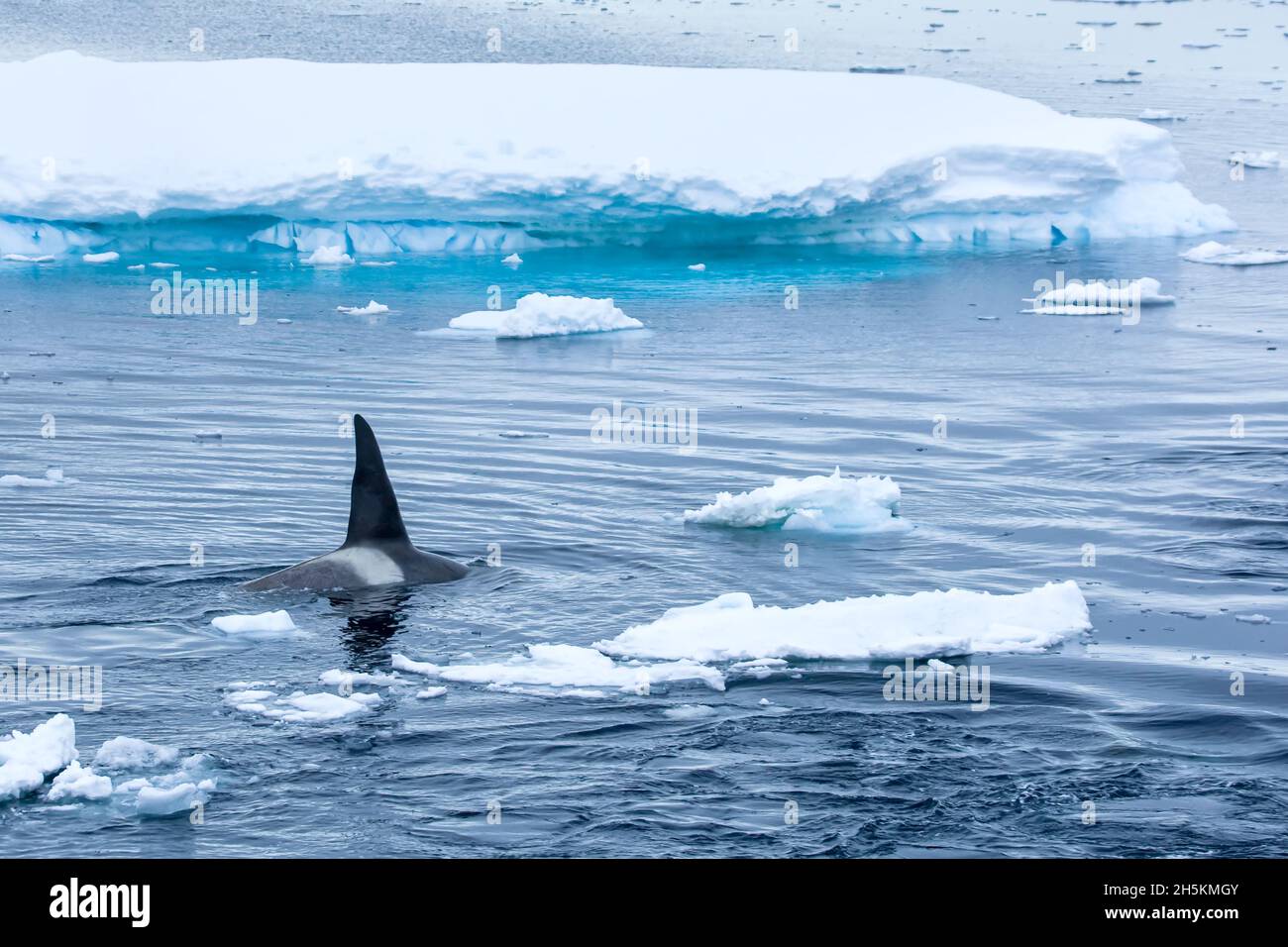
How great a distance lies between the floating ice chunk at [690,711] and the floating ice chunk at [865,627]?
0.75m

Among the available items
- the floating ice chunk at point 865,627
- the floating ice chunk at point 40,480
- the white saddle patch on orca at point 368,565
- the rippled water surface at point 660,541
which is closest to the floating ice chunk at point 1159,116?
the rippled water surface at point 660,541

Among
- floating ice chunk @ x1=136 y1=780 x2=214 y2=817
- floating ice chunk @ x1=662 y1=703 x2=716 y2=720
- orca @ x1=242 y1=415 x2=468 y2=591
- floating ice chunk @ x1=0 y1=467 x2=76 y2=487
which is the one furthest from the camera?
floating ice chunk @ x1=0 y1=467 x2=76 y2=487

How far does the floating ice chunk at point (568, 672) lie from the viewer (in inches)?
370

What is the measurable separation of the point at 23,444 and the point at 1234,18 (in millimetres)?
76549

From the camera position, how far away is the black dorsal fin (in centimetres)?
1132

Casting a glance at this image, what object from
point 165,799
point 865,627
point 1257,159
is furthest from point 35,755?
point 1257,159

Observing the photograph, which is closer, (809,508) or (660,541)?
(660,541)

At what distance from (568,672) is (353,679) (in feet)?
3.88

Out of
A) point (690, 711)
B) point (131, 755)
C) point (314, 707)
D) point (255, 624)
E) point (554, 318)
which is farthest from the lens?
point (554, 318)

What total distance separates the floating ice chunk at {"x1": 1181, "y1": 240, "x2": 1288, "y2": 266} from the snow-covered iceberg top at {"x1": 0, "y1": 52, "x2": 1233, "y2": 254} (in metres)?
2.00

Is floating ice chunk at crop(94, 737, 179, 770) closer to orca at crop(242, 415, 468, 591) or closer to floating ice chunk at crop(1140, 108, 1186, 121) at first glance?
orca at crop(242, 415, 468, 591)

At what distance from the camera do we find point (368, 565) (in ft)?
37.8

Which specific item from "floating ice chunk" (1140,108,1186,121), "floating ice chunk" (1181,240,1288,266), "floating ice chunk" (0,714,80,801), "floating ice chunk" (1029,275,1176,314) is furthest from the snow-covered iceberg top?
"floating ice chunk" (0,714,80,801)

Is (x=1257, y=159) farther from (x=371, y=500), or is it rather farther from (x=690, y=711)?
(x=690, y=711)
